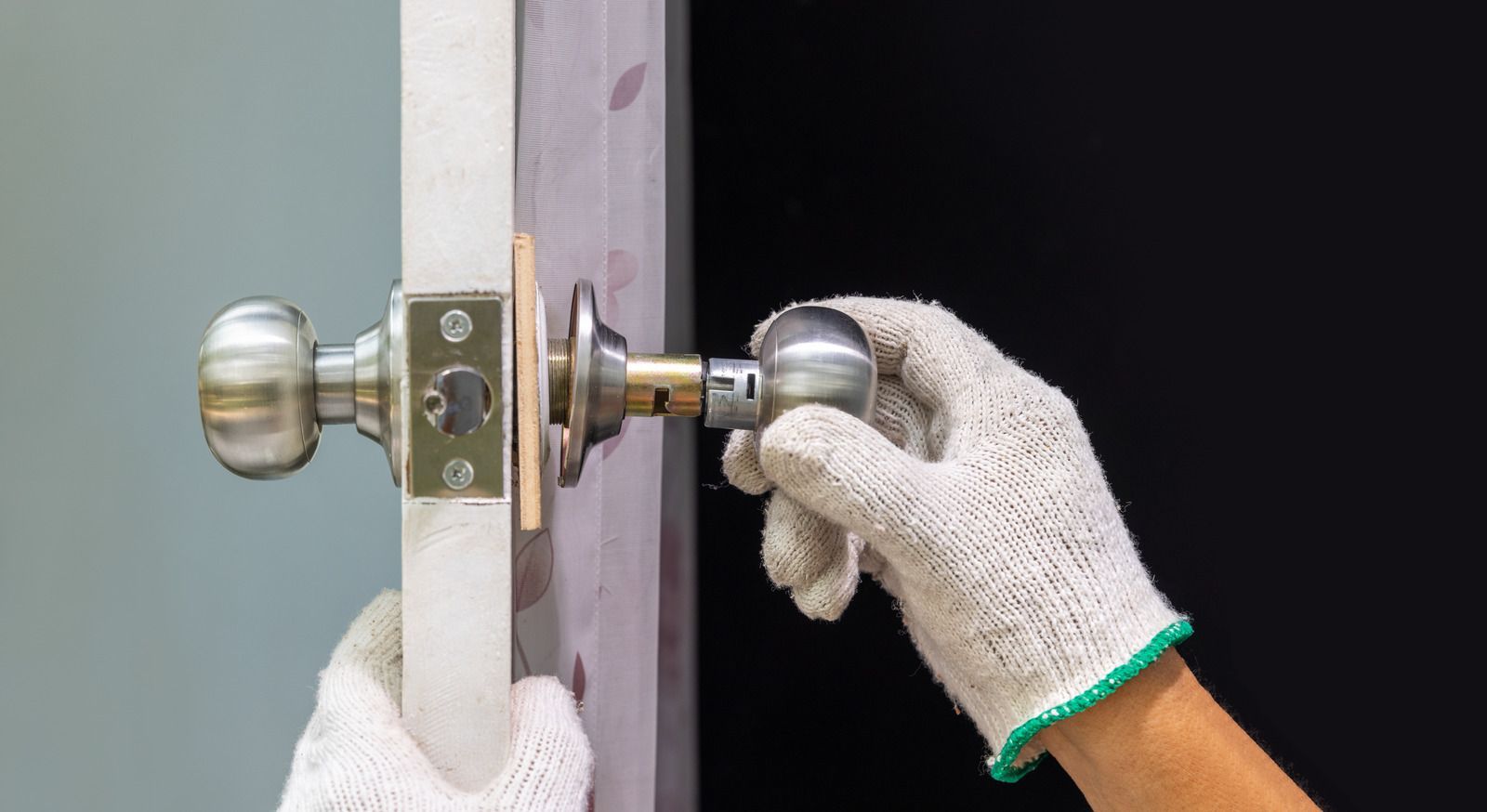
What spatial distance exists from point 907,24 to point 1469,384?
55cm

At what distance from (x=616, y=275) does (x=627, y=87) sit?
103 millimetres

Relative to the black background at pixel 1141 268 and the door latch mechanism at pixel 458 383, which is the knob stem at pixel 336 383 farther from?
the black background at pixel 1141 268

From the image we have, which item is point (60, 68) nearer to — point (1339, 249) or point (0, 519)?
point (0, 519)

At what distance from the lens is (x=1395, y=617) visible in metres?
0.87

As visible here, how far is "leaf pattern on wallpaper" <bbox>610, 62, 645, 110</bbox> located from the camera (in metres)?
0.56

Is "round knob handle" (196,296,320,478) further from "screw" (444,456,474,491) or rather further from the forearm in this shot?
the forearm

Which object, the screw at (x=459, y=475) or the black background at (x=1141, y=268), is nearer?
the screw at (x=459, y=475)

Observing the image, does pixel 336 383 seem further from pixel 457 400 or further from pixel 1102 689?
pixel 1102 689

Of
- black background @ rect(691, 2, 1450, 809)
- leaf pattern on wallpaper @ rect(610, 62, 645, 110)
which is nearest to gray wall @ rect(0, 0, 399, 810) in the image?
leaf pattern on wallpaper @ rect(610, 62, 645, 110)

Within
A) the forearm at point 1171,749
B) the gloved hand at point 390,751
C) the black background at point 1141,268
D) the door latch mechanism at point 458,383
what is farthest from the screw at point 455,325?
the black background at point 1141,268

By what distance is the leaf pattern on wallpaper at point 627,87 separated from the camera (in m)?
0.56

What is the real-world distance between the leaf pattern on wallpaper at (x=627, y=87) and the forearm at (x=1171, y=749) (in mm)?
392

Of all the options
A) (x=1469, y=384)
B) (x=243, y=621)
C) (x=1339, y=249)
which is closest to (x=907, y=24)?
(x=1339, y=249)

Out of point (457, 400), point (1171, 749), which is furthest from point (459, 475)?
point (1171, 749)
